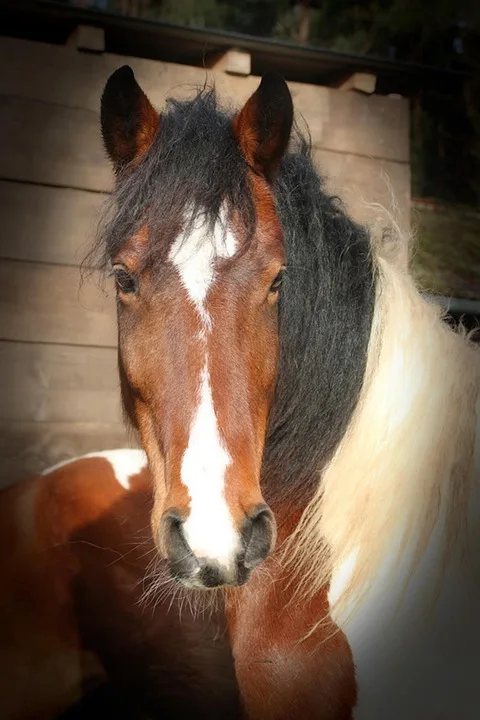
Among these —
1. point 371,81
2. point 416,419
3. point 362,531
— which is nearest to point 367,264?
point 416,419

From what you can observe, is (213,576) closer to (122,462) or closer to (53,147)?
(122,462)

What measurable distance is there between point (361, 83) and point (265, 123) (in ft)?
2.12

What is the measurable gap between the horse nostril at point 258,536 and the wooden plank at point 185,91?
36.5 inches

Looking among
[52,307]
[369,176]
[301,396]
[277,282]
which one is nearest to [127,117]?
[277,282]

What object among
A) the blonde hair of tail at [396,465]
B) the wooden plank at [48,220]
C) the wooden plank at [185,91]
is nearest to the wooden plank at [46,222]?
the wooden plank at [48,220]

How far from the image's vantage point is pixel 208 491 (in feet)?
3.02

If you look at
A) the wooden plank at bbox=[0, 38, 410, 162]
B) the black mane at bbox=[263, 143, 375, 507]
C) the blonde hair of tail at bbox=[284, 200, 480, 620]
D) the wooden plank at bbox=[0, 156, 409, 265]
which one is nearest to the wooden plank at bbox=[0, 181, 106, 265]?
the wooden plank at bbox=[0, 156, 409, 265]

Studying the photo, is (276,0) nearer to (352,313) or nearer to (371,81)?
(371,81)

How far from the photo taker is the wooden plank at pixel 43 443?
159 cm

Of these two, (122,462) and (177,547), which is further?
(122,462)

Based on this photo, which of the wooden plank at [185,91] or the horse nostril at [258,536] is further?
the wooden plank at [185,91]

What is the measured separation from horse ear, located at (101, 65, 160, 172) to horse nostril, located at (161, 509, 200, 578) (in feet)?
1.69

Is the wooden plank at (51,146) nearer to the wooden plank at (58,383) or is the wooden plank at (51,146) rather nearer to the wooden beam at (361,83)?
the wooden plank at (58,383)

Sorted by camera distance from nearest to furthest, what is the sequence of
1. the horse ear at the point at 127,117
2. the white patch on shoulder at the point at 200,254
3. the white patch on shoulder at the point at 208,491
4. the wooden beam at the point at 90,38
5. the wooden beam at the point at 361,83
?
the white patch on shoulder at the point at 208,491 → the white patch on shoulder at the point at 200,254 → the horse ear at the point at 127,117 → the wooden beam at the point at 90,38 → the wooden beam at the point at 361,83
